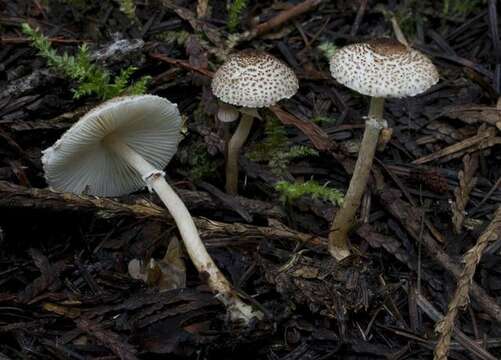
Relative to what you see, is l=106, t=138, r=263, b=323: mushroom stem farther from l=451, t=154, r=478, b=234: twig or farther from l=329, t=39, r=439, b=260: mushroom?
l=451, t=154, r=478, b=234: twig

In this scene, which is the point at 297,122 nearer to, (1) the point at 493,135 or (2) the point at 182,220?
(2) the point at 182,220

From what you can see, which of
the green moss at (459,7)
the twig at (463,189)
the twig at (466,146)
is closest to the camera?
the twig at (463,189)

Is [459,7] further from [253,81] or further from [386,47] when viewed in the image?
[253,81]

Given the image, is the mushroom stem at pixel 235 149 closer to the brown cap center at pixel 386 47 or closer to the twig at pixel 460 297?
the brown cap center at pixel 386 47

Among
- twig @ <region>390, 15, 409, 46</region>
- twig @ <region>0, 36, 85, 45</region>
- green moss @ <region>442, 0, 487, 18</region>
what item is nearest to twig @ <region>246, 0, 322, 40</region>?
twig @ <region>390, 15, 409, 46</region>

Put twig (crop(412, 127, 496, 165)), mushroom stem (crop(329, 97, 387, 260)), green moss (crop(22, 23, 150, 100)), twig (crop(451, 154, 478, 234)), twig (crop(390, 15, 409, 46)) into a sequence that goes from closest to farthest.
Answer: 1. mushroom stem (crop(329, 97, 387, 260))
2. twig (crop(451, 154, 478, 234))
3. green moss (crop(22, 23, 150, 100))
4. twig (crop(412, 127, 496, 165))
5. twig (crop(390, 15, 409, 46))

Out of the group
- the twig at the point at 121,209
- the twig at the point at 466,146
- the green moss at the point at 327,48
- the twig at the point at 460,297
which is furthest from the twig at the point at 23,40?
the twig at the point at 460,297

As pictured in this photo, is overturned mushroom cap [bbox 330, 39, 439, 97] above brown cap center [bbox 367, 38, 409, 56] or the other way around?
the other way around
